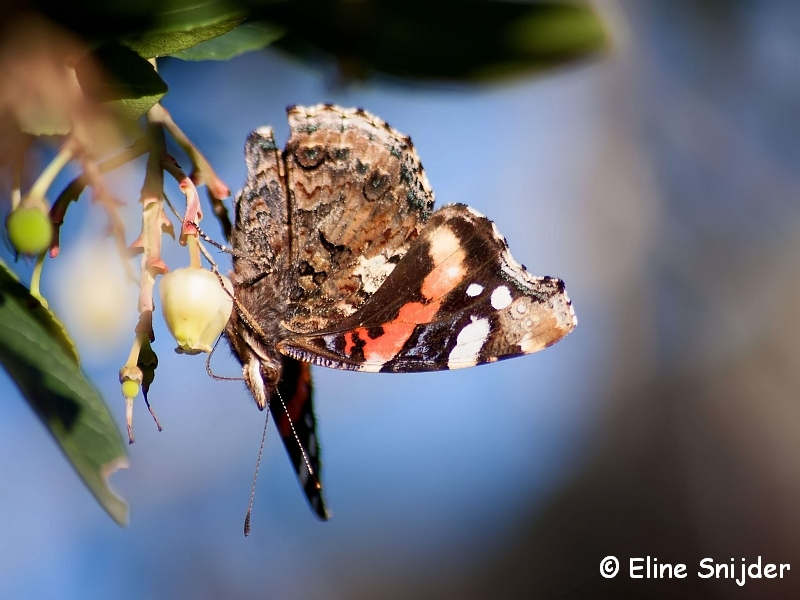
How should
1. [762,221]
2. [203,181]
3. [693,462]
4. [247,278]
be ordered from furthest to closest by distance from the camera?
[693,462] → [762,221] → [247,278] → [203,181]

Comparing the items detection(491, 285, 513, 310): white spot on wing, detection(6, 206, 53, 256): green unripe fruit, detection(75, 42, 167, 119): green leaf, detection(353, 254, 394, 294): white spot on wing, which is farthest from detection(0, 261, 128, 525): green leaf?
detection(491, 285, 513, 310): white spot on wing

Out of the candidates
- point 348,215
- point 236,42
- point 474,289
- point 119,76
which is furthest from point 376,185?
Result: point 119,76

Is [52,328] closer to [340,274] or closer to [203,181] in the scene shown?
[203,181]

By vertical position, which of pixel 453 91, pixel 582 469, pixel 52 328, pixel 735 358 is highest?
pixel 453 91

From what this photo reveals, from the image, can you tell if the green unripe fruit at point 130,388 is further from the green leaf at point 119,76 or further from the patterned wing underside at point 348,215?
the patterned wing underside at point 348,215

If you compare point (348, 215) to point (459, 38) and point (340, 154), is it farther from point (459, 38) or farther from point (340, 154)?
point (459, 38)

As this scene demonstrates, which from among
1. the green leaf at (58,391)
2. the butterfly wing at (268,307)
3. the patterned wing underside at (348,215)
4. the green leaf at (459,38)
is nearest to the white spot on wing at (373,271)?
the patterned wing underside at (348,215)

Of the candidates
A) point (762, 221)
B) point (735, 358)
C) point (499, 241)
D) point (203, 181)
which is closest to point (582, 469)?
point (735, 358)
